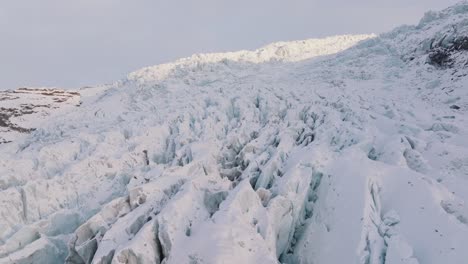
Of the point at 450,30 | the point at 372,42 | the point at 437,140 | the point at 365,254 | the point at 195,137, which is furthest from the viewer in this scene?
the point at 372,42

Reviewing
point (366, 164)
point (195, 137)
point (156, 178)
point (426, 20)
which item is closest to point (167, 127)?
point (195, 137)

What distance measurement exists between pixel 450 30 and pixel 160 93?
1522 cm

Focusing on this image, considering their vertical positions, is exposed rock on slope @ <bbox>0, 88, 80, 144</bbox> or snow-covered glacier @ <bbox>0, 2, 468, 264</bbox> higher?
snow-covered glacier @ <bbox>0, 2, 468, 264</bbox>

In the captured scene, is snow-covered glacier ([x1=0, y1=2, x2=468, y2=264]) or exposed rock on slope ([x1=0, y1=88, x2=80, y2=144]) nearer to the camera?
snow-covered glacier ([x1=0, y1=2, x2=468, y2=264])

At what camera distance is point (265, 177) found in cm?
1260

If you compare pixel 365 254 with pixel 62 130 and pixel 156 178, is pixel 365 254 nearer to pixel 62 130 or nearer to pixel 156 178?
pixel 156 178

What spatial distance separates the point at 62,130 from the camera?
72.5ft

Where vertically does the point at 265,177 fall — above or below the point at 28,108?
above

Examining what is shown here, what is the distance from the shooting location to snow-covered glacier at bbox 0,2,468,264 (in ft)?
31.9

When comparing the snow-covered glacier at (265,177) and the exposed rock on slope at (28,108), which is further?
the exposed rock on slope at (28,108)

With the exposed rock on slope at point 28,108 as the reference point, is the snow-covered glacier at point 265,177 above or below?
above

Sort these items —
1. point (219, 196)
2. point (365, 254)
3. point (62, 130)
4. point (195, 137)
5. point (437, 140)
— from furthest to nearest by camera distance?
point (62, 130), point (195, 137), point (437, 140), point (219, 196), point (365, 254)

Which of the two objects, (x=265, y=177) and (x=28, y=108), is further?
(x=28, y=108)

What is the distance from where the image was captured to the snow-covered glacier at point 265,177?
9.73 m
